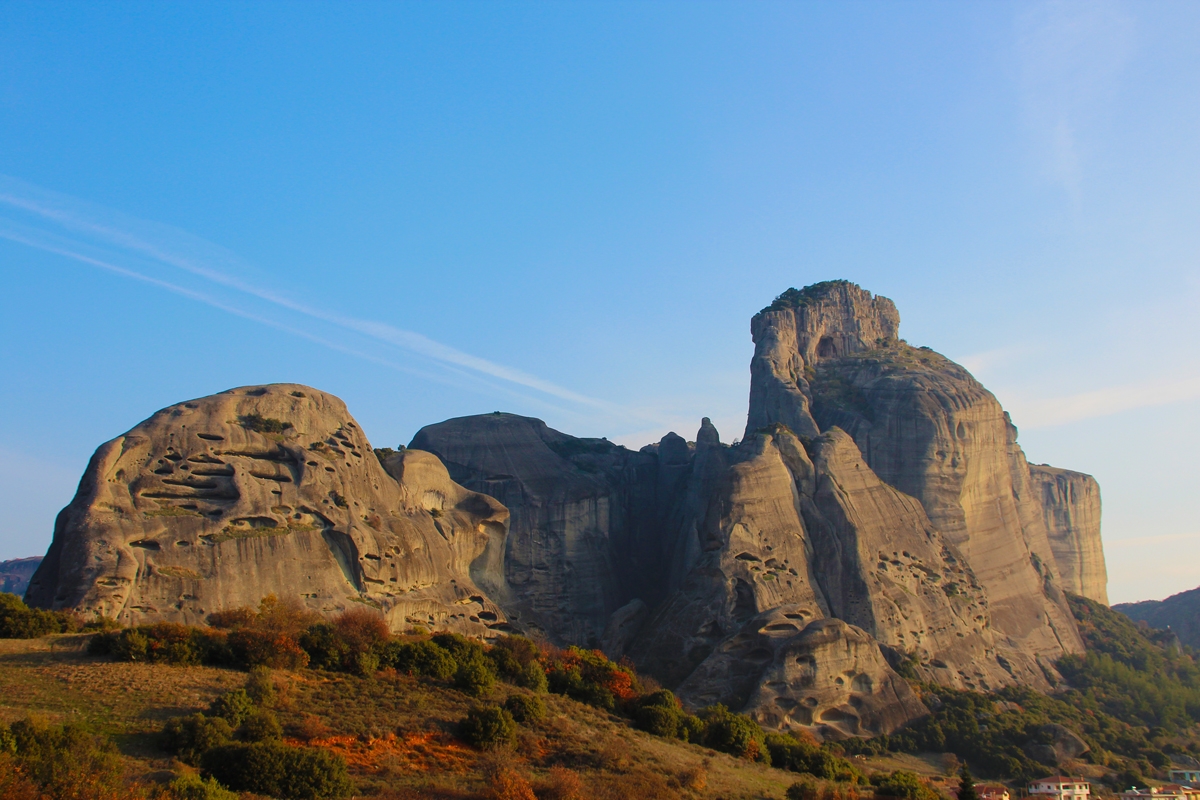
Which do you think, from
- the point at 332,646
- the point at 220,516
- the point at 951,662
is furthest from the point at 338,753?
the point at 951,662

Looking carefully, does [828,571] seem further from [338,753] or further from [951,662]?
[338,753]

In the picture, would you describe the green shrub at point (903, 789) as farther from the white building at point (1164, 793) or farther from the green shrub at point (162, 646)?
the green shrub at point (162, 646)

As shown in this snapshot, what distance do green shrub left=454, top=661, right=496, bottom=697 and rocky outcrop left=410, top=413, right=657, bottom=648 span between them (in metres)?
28.5

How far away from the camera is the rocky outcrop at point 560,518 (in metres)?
71.6

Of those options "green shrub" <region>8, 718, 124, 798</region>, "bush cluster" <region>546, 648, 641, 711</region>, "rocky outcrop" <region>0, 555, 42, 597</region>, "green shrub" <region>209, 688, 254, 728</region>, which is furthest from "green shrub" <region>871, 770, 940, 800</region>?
"rocky outcrop" <region>0, 555, 42, 597</region>

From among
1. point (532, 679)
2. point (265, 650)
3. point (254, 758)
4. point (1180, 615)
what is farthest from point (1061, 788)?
point (1180, 615)

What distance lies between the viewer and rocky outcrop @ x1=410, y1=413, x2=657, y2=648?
235 ft

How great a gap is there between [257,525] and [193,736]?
2637 centimetres

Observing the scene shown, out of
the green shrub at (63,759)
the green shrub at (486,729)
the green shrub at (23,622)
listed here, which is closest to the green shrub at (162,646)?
the green shrub at (23,622)

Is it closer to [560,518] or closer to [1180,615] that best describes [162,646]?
[560,518]

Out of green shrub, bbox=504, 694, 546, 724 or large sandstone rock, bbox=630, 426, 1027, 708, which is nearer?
green shrub, bbox=504, 694, 546, 724

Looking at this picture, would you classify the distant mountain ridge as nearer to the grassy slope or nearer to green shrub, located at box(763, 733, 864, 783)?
green shrub, located at box(763, 733, 864, 783)

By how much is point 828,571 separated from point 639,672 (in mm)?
14330

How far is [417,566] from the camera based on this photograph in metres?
57.8
